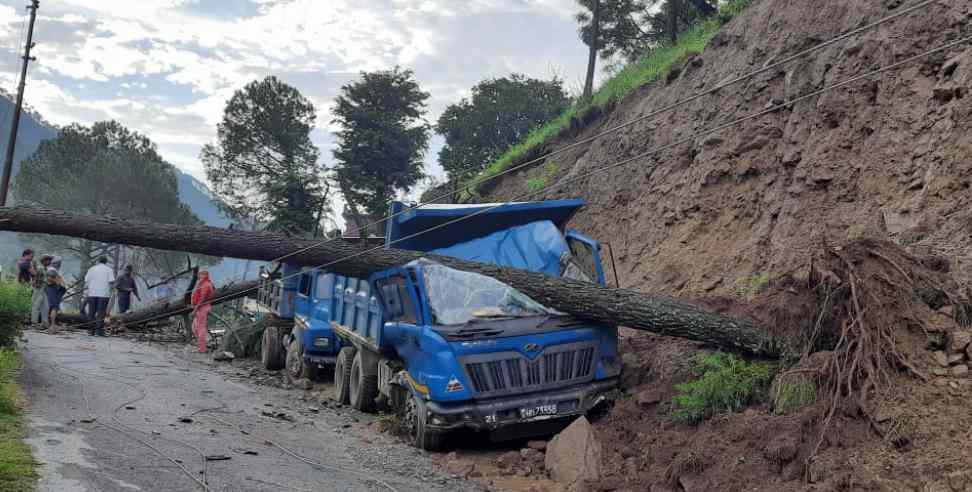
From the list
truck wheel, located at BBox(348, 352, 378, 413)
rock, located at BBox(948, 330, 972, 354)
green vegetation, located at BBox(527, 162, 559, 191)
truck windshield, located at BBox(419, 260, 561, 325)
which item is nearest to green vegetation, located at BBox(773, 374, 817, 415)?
rock, located at BBox(948, 330, 972, 354)

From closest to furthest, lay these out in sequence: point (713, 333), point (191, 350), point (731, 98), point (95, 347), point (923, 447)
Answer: point (923, 447) < point (713, 333) < point (731, 98) < point (95, 347) < point (191, 350)

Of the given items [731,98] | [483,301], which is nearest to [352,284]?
[483,301]

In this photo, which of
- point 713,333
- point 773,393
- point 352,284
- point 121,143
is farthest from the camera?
point 121,143

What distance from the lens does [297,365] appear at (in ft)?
50.1

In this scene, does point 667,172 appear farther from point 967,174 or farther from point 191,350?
point 191,350

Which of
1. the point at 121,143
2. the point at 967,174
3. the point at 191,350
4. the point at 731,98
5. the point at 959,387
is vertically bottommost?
the point at 191,350

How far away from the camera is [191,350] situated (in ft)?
66.5

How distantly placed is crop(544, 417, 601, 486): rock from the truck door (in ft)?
8.81

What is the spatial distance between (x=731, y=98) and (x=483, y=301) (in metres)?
7.61

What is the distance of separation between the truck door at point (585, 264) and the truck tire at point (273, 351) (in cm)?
813

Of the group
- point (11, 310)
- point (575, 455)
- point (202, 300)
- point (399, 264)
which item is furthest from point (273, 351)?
point (575, 455)

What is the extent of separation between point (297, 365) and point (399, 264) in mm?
5363

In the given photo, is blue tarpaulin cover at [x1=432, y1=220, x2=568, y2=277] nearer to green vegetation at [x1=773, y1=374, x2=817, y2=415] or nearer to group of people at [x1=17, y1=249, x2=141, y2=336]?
green vegetation at [x1=773, y1=374, x2=817, y2=415]

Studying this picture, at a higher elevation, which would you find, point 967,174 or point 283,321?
point 967,174
